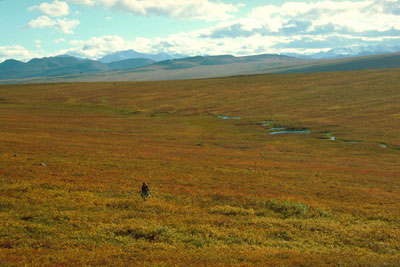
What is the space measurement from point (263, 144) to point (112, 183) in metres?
45.3

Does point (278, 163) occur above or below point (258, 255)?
below

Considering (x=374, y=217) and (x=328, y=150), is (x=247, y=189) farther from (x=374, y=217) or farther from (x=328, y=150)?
(x=328, y=150)

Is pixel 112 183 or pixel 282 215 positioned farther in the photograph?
pixel 112 183

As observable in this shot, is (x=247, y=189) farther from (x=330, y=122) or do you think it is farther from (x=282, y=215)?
(x=330, y=122)

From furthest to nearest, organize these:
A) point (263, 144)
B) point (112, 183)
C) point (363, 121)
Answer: point (363, 121), point (263, 144), point (112, 183)

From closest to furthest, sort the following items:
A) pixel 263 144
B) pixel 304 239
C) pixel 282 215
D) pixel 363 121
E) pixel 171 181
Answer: pixel 304 239 → pixel 282 215 → pixel 171 181 → pixel 263 144 → pixel 363 121

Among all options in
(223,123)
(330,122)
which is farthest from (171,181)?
(330,122)

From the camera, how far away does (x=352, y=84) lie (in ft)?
600

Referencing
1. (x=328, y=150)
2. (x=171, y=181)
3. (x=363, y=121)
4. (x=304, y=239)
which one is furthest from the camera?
(x=363, y=121)

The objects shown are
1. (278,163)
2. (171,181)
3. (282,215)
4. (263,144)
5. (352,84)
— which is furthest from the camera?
(352,84)

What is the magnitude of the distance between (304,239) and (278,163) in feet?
98.4

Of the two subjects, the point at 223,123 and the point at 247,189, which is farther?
the point at 223,123

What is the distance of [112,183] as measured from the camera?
33000 millimetres

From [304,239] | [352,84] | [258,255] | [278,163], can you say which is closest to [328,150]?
[278,163]
